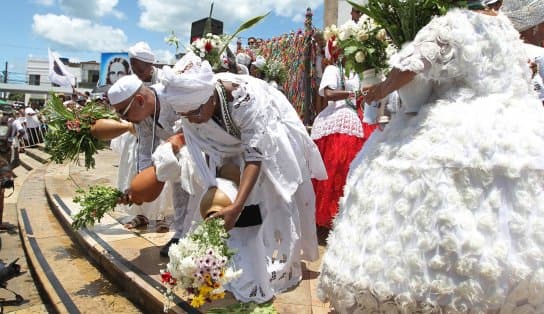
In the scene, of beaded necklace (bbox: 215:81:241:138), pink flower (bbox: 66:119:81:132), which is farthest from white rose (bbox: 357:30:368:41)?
pink flower (bbox: 66:119:81:132)

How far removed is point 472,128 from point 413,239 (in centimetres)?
56

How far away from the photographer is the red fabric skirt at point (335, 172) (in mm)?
4119

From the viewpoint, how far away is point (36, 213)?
20.6 ft

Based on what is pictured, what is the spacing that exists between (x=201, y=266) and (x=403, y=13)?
1.63 meters

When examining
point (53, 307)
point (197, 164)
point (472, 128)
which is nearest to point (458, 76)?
point (472, 128)

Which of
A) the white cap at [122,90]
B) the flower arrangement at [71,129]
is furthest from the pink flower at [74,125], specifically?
the white cap at [122,90]

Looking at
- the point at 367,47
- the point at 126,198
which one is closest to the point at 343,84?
the point at 367,47

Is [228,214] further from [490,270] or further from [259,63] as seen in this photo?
[259,63]

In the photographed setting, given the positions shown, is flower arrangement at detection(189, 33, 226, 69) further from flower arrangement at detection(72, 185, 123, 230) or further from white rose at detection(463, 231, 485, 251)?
white rose at detection(463, 231, 485, 251)

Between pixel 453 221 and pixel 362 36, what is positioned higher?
pixel 362 36

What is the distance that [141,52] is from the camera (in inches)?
172

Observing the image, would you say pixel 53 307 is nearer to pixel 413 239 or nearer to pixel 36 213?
pixel 413 239

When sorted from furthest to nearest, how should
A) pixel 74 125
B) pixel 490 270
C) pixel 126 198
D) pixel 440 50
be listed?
pixel 74 125 < pixel 126 198 < pixel 440 50 < pixel 490 270

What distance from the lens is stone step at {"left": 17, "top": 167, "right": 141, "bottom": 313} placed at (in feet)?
10.6
